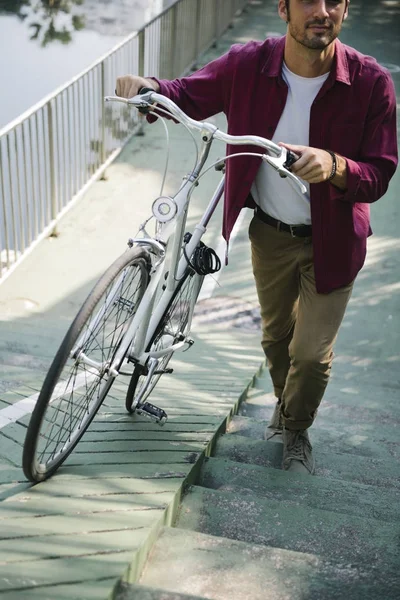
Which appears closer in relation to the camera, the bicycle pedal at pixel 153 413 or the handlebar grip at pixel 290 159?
the handlebar grip at pixel 290 159

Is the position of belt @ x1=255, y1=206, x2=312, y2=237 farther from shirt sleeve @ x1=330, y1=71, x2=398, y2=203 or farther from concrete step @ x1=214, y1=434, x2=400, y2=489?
concrete step @ x1=214, y1=434, x2=400, y2=489

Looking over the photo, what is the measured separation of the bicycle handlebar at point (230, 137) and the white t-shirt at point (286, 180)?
350 mm

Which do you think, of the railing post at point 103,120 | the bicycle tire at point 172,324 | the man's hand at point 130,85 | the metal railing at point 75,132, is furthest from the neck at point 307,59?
the railing post at point 103,120

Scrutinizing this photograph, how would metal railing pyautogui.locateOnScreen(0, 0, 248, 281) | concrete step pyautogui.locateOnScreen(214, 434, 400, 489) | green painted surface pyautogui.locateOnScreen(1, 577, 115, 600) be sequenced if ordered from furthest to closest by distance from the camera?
metal railing pyautogui.locateOnScreen(0, 0, 248, 281) → concrete step pyautogui.locateOnScreen(214, 434, 400, 489) → green painted surface pyautogui.locateOnScreen(1, 577, 115, 600)

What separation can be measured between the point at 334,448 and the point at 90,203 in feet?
14.4

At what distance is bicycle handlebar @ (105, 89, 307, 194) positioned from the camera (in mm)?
2492

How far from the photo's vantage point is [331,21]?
275cm

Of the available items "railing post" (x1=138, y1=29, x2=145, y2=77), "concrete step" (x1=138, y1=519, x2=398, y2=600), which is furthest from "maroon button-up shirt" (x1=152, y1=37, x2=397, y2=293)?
"railing post" (x1=138, y1=29, x2=145, y2=77)

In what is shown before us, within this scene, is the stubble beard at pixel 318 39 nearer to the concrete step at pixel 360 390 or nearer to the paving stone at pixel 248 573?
the paving stone at pixel 248 573

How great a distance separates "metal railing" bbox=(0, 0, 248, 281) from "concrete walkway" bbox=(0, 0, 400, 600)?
20 centimetres

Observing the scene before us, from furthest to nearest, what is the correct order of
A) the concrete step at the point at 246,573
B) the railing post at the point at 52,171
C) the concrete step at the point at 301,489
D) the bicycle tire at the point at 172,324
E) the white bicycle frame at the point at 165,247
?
the railing post at the point at 52,171 → the bicycle tire at the point at 172,324 → the concrete step at the point at 301,489 → the white bicycle frame at the point at 165,247 → the concrete step at the point at 246,573

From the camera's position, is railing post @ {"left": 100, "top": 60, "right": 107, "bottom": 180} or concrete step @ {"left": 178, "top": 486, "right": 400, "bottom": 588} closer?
concrete step @ {"left": 178, "top": 486, "right": 400, "bottom": 588}

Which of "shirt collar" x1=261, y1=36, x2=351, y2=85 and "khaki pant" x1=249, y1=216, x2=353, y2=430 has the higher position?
"shirt collar" x1=261, y1=36, x2=351, y2=85

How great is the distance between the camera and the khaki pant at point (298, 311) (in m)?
3.19
